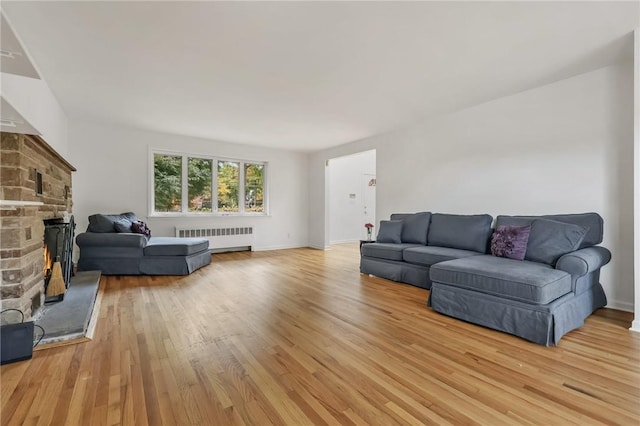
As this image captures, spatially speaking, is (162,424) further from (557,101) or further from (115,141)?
(115,141)

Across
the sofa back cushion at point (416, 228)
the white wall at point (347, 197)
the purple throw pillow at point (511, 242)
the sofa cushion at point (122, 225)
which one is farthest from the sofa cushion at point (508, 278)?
the white wall at point (347, 197)

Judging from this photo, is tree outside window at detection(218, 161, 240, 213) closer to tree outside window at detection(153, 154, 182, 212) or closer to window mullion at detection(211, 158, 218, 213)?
window mullion at detection(211, 158, 218, 213)

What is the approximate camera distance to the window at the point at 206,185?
19.4 feet

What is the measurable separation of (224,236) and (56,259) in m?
3.41

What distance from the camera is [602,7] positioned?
2146mm

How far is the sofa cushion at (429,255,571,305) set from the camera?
2.26 meters

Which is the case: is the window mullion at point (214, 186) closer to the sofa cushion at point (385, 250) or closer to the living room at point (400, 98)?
the living room at point (400, 98)

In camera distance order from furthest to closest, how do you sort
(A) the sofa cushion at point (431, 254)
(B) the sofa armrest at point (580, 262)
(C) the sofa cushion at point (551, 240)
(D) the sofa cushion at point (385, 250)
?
1. (D) the sofa cushion at point (385, 250)
2. (A) the sofa cushion at point (431, 254)
3. (C) the sofa cushion at point (551, 240)
4. (B) the sofa armrest at point (580, 262)

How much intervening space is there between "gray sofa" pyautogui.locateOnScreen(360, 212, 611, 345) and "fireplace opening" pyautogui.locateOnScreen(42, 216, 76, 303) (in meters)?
3.70

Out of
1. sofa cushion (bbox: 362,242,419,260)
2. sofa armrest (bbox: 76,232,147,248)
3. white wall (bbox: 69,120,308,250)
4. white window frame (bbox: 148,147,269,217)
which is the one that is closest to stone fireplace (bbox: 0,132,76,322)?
sofa armrest (bbox: 76,232,147,248)


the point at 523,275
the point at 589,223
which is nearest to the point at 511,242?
the point at 589,223

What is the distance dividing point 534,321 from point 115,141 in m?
6.58

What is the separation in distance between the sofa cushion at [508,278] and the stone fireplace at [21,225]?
3.34 m

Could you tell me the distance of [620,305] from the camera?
2.97 meters
